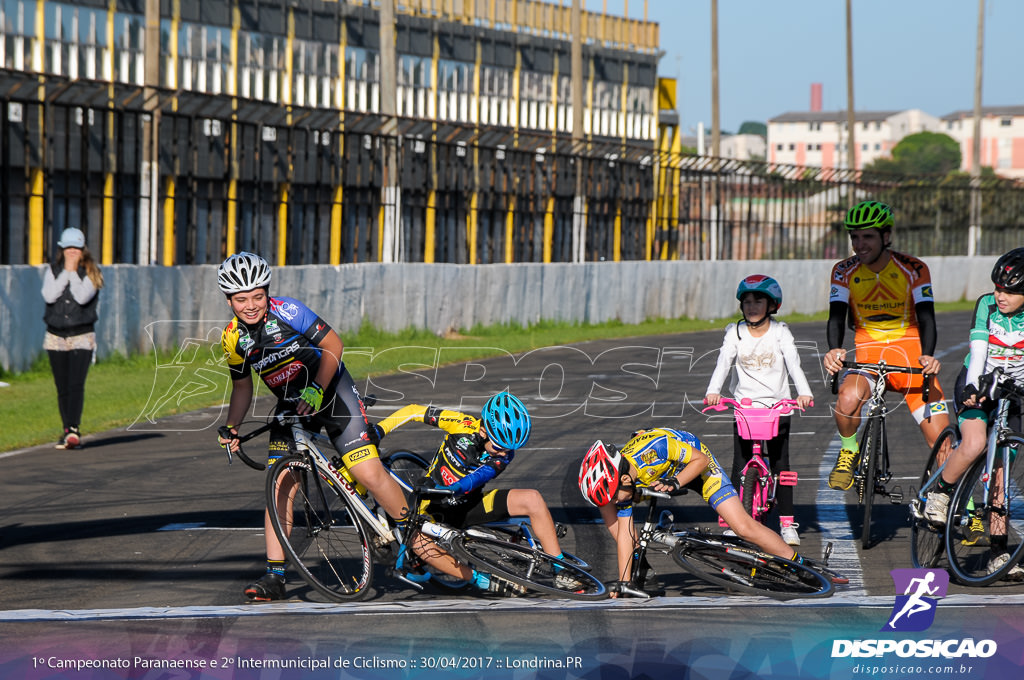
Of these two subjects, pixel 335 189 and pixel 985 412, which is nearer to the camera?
pixel 985 412

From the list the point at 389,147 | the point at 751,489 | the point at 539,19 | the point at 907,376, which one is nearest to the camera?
the point at 751,489

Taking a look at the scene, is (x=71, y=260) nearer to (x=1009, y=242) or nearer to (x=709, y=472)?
(x=709, y=472)

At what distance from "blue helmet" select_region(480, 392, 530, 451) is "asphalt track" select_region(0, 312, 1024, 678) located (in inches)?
21.8

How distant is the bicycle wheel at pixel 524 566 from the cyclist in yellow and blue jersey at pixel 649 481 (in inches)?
8.0

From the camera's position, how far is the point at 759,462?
824 centimetres

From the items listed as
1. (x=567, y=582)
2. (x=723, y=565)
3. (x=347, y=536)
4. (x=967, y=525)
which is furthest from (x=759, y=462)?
(x=347, y=536)

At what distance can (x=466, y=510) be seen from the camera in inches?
283

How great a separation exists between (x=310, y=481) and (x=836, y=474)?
11.0 ft

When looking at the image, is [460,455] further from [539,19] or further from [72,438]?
[539,19]

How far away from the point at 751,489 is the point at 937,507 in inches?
43.6

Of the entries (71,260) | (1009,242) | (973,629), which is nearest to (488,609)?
(973,629)

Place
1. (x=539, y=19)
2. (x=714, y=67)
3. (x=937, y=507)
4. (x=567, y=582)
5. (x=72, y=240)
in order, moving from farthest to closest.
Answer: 1. (x=539, y=19)
2. (x=714, y=67)
3. (x=72, y=240)
4. (x=937, y=507)
5. (x=567, y=582)

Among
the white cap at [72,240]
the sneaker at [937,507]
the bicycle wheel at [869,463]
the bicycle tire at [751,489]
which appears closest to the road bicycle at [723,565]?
the sneaker at [937,507]

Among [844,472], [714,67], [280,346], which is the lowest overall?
[844,472]
